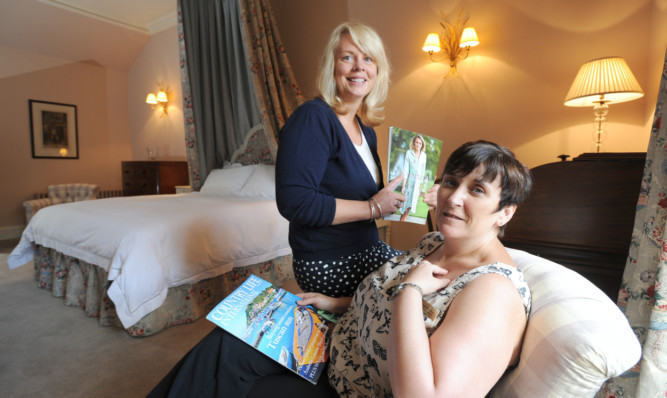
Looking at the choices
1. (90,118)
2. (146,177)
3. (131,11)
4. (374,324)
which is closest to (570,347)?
(374,324)

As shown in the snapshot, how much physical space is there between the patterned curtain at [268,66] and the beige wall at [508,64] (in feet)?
0.93

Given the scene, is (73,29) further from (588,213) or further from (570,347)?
(570,347)

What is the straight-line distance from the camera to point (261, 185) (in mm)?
3582

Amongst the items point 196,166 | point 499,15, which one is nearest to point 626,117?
point 499,15

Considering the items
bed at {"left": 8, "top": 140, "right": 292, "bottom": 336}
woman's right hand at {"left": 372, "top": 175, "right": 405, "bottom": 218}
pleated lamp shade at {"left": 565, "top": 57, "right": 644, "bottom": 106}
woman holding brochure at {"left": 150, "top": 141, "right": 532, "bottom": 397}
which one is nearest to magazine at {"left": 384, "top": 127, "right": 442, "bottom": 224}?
woman's right hand at {"left": 372, "top": 175, "right": 405, "bottom": 218}

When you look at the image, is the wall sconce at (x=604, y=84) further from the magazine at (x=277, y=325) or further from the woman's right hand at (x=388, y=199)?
the magazine at (x=277, y=325)

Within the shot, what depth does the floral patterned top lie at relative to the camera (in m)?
0.75

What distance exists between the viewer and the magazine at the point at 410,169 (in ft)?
4.19

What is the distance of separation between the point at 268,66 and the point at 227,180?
51.7 inches

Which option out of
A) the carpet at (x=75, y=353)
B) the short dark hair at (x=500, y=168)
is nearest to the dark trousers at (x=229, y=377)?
the short dark hair at (x=500, y=168)

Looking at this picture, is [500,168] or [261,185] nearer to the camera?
[500,168]

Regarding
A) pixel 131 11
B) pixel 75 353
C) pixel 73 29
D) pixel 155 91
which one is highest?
pixel 131 11

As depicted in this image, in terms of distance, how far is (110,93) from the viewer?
6.68m

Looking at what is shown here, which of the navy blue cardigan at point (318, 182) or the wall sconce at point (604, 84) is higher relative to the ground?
the wall sconce at point (604, 84)
